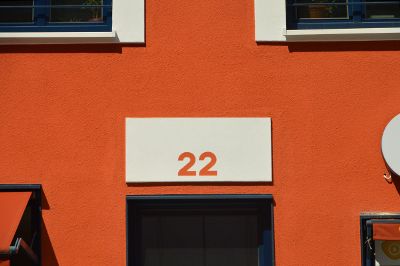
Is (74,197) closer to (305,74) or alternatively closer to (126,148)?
(126,148)

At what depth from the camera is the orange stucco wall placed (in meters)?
9.18

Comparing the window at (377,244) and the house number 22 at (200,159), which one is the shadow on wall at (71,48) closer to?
the house number 22 at (200,159)

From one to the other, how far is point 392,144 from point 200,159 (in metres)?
2.06

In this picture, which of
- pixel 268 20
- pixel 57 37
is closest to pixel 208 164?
pixel 268 20

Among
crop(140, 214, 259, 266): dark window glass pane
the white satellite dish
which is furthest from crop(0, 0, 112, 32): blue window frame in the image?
the white satellite dish

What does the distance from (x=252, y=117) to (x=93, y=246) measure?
220cm

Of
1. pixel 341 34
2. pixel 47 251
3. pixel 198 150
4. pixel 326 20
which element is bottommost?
pixel 47 251

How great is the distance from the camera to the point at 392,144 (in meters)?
9.15

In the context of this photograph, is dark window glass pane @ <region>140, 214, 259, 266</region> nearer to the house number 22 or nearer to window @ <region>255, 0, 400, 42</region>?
the house number 22

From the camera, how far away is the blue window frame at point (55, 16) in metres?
Answer: 9.56

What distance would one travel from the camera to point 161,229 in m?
9.52

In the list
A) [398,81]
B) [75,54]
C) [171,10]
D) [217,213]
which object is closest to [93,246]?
[217,213]

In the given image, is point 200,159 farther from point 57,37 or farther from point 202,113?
point 57,37

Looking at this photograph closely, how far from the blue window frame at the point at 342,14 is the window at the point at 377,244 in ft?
7.05
